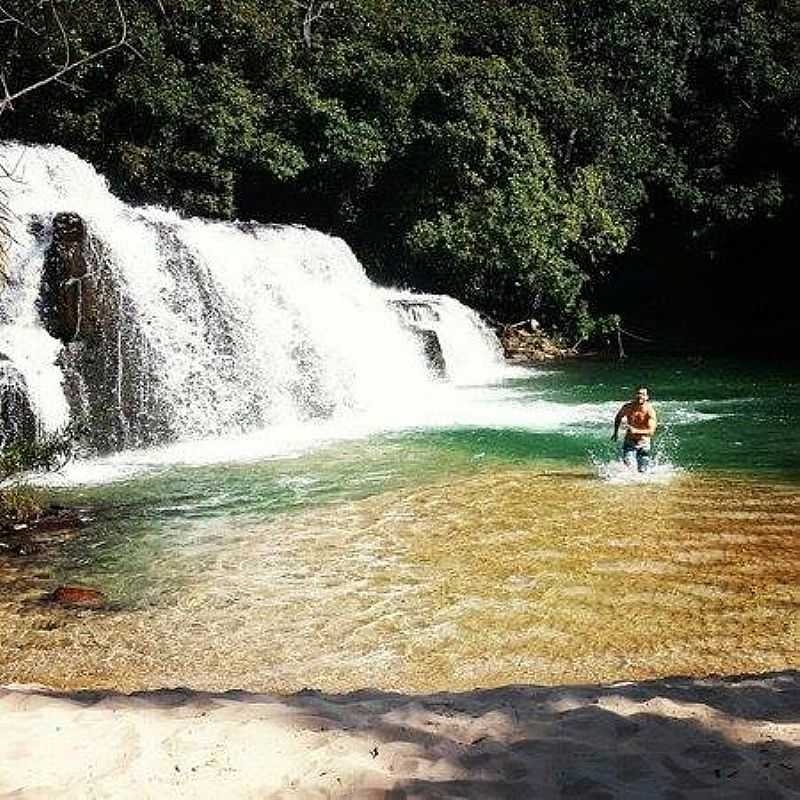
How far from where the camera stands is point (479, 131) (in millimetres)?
23719

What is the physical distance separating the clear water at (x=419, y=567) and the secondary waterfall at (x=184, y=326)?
104 cm

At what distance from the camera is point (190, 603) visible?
291 inches

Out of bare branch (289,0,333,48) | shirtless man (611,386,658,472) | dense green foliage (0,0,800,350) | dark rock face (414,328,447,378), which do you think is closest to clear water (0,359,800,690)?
shirtless man (611,386,658,472)

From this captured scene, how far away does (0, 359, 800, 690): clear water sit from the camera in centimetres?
624

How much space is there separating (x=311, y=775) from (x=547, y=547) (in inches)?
202

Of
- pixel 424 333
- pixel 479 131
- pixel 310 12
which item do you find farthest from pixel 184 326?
pixel 310 12

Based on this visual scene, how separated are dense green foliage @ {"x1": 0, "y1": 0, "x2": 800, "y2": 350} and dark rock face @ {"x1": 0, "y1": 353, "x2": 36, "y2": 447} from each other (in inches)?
378

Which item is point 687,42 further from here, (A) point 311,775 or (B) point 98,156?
(A) point 311,775

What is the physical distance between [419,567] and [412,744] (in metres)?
4.12

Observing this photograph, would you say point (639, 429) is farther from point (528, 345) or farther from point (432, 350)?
point (528, 345)

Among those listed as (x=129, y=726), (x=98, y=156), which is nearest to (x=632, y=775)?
(x=129, y=726)

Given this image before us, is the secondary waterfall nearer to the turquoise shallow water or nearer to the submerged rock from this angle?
the turquoise shallow water

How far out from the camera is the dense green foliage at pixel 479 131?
21.7 meters

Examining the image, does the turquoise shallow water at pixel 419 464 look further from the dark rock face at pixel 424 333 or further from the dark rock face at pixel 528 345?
Result: the dark rock face at pixel 528 345
